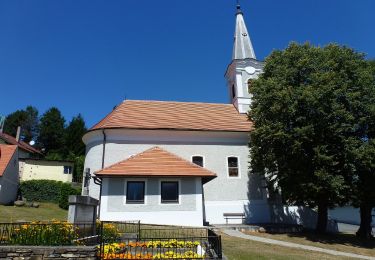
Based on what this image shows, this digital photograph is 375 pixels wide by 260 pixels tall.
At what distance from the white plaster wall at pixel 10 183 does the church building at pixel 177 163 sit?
986 cm

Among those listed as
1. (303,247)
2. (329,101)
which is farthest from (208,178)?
(329,101)

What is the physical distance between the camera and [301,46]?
2205 centimetres

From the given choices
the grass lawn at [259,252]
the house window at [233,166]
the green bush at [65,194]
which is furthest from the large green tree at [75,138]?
the grass lawn at [259,252]

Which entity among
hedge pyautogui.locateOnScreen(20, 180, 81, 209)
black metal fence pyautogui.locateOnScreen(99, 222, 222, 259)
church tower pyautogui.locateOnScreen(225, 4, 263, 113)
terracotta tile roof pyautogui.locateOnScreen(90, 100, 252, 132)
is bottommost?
black metal fence pyautogui.locateOnScreen(99, 222, 222, 259)

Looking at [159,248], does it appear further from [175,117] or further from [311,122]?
[175,117]

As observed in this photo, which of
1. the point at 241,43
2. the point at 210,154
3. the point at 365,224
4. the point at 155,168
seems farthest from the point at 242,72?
the point at 365,224

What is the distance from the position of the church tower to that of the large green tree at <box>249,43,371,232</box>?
7.95 meters

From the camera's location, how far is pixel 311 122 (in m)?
18.9

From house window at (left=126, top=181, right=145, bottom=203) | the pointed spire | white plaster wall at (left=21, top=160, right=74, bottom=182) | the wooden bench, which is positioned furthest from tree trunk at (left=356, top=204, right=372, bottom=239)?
white plaster wall at (left=21, top=160, right=74, bottom=182)

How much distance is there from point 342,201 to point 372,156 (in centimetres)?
306

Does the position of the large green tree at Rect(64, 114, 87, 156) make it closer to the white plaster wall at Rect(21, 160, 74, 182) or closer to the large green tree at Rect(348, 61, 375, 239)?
the white plaster wall at Rect(21, 160, 74, 182)

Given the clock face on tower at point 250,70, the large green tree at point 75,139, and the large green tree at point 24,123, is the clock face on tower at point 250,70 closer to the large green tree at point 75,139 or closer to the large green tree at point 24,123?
the large green tree at point 75,139

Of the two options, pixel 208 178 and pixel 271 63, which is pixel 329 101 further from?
pixel 208 178

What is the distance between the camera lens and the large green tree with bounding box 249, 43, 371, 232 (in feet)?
60.2
